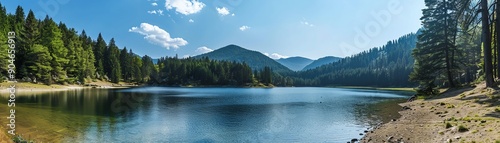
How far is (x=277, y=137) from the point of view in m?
24.9

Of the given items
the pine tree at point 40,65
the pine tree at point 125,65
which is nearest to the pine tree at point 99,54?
the pine tree at point 125,65

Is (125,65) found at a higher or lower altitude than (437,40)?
higher

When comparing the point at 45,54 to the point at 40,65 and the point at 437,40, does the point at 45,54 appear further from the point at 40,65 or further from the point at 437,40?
the point at 437,40

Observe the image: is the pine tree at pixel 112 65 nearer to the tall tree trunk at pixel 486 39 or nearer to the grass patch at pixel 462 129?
the tall tree trunk at pixel 486 39

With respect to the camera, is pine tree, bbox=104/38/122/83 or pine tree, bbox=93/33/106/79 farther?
pine tree, bbox=104/38/122/83

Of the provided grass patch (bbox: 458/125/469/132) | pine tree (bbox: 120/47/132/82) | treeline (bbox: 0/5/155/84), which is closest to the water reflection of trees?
grass patch (bbox: 458/125/469/132)

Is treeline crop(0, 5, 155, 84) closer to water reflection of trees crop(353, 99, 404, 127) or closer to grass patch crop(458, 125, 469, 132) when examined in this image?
water reflection of trees crop(353, 99, 404, 127)

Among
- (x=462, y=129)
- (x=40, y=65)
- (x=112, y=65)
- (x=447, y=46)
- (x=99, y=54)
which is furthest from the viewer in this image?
(x=112, y=65)

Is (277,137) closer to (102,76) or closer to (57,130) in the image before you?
(57,130)

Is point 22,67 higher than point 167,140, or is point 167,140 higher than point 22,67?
point 22,67

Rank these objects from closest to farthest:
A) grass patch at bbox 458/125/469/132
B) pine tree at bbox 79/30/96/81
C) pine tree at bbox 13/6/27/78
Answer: grass patch at bbox 458/125/469/132, pine tree at bbox 13/6/27/78, pine tree at bbox 79/30/96/81

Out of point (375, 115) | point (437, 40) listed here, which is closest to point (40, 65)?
point (375, 115)

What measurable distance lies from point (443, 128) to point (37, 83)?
297 feet

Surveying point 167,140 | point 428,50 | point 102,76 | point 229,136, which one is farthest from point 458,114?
point 102,76
